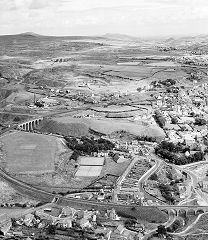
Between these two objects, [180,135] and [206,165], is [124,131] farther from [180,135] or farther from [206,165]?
[206,165]

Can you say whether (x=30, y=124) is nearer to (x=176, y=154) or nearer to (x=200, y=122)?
(x=176, y=154)

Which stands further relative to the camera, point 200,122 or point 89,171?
point 200,122

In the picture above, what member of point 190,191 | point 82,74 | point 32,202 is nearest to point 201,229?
point 190,191

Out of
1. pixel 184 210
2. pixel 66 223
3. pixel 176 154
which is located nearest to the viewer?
pixel 66 223

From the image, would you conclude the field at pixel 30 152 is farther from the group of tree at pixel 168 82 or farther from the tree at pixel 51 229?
the group of tree at pixel 168 82

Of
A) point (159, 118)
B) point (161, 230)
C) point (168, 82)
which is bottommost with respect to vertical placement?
point (161, 230)

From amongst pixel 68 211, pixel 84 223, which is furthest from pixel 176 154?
pixel 84 223

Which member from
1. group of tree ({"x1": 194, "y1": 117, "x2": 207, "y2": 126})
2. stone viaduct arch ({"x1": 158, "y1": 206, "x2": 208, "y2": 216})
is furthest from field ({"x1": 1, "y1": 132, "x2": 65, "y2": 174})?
group of tree ({"x1": 194, "y1": 117, "x2": 207, "y2": 126})
